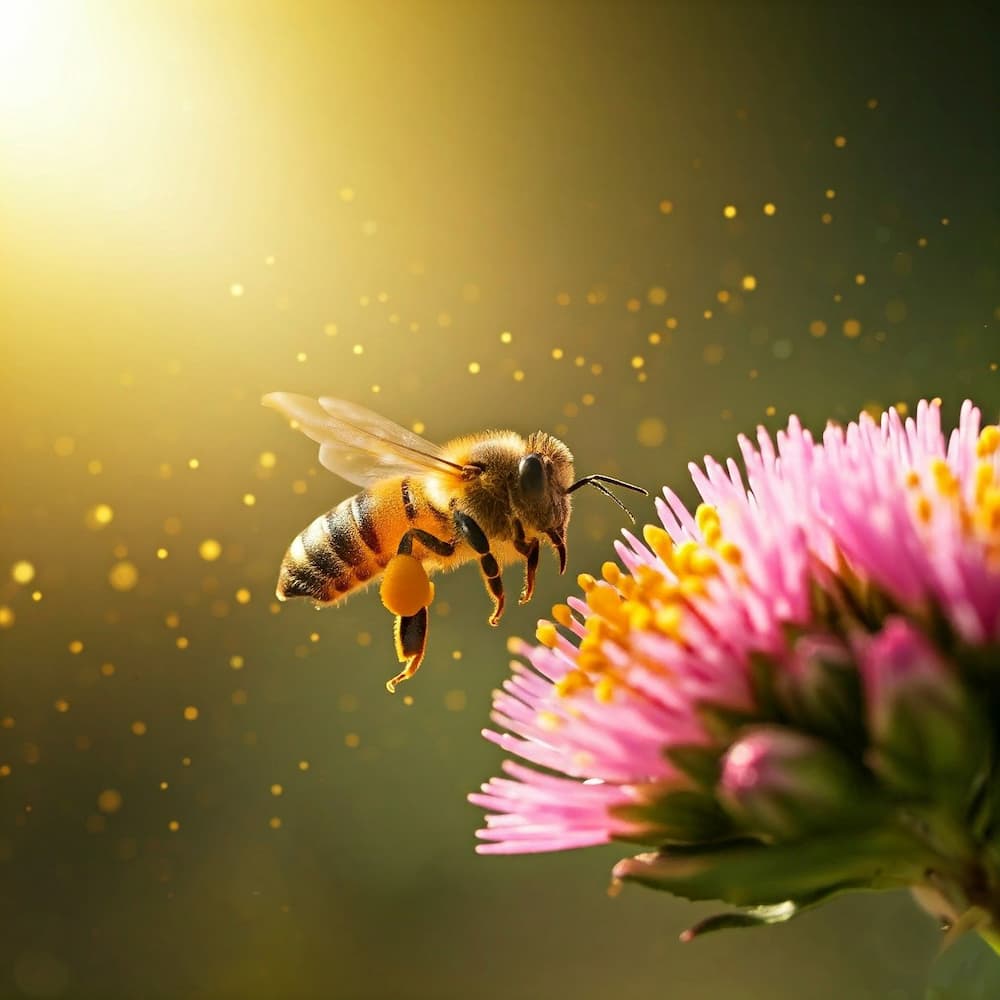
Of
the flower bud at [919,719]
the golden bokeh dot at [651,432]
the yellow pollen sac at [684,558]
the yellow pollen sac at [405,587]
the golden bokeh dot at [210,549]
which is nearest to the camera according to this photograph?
the flower bud at [919,719]

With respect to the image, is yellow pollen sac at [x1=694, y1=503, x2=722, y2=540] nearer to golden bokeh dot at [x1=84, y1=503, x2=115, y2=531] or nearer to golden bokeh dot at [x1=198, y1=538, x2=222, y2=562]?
golden bokeh dot at [x1=198, y1=538, x2=222, y2=562]

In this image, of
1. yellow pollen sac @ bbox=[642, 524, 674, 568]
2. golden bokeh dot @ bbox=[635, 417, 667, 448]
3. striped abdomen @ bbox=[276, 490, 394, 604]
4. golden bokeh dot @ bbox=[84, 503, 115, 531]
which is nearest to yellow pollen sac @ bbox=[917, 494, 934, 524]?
yellow pollen sac @ bbox=[642, 524, 674, 568]

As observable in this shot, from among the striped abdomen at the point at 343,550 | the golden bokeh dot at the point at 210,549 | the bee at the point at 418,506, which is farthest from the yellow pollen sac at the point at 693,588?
the golden bokeh dot at the point at 210,549

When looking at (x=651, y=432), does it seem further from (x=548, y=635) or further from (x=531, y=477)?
(x=548, y=635)

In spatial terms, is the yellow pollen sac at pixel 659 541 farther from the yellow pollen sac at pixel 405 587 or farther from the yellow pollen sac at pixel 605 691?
the yellow pollen sac at pixel 405 587

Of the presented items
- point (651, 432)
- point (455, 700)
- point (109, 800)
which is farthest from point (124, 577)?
point (651, 432)

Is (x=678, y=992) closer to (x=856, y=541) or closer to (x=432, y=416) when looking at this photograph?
(x=432, y=416)

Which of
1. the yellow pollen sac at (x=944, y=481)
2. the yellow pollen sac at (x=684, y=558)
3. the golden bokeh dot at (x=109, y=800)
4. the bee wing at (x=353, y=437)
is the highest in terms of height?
the golden bokeh dot at (x=109, y=800)
